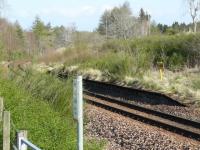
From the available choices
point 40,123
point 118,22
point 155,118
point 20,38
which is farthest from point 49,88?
point 118,22

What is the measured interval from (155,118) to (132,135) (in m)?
2.79

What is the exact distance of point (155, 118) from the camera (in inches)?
645

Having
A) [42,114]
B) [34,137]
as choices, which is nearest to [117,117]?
[42,114]

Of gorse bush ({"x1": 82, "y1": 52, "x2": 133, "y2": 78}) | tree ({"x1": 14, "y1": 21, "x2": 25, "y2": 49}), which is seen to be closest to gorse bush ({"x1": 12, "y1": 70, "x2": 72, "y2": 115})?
gorse bush ({"x1": 82, "y1": 52, "x2": 133, "y2": 78})

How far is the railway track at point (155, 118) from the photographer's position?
1415 centimetres

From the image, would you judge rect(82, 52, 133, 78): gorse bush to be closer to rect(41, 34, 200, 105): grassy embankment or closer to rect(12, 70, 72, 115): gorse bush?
rect(41, 34, 200, 105): grassy embankment

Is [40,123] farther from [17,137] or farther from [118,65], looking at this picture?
[118,65]

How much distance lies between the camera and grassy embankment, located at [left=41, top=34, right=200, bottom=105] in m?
22.5

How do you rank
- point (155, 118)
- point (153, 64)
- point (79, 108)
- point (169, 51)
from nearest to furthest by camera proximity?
point (79, 108) < point (155, 118) < point (153, 64) < point (169, 51)

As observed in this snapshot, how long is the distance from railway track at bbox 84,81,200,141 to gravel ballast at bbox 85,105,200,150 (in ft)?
0.92

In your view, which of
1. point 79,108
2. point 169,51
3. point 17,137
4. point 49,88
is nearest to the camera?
point 79,108

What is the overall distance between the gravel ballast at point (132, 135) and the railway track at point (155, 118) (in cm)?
28

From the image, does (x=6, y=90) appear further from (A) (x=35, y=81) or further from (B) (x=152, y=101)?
(B) (x=152, y=101)

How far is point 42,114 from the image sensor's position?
35.1 ft
